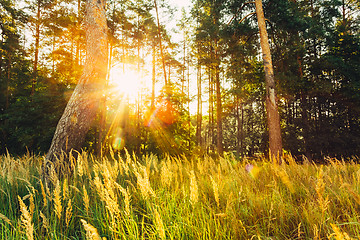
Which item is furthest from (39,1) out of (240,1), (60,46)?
(240,1)

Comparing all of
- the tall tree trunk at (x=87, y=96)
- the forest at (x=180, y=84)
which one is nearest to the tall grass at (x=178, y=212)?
the tall tree trunk at (x=87, y=96)

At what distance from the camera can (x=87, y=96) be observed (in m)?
3.67

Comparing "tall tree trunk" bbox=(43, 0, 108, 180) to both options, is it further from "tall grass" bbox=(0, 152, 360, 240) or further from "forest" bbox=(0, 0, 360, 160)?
"forest" bbox=(0, 0, 360, 160)

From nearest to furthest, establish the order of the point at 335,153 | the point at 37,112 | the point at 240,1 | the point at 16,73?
the point at 240,1 < the point at 37,112 < the point at 335,153 < the point at 16,73

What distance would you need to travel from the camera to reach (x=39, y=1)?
13.7 metres

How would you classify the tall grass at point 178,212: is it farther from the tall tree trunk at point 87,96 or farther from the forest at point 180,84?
the forest at point 180,84

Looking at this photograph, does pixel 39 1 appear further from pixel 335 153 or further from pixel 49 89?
pixel 335 153

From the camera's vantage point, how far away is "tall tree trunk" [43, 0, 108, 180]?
11.2 feet

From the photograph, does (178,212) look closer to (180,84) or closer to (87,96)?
(87,96)

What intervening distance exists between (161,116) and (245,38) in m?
6.38

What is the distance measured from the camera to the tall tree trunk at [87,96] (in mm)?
3422

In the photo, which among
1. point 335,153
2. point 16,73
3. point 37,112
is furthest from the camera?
point 16,73

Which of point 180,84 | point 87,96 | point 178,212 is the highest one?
point 180,84

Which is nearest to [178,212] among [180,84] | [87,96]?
[87,96]
